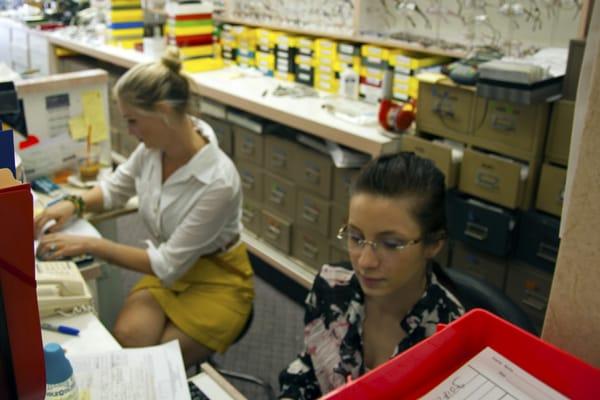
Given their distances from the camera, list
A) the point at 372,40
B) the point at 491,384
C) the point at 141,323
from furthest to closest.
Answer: the point at 372,40, the point at 141,323, the point at 491,384

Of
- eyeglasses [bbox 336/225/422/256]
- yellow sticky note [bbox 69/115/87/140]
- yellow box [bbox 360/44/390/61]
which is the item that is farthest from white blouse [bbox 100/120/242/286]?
yellow box [bbox 360/44/390/61]

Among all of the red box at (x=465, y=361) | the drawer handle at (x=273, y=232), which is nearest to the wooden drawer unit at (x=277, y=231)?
the drawer handle at (x=273, y=232)

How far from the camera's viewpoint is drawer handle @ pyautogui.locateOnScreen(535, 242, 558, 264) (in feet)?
6.17

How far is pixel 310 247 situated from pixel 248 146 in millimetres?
590

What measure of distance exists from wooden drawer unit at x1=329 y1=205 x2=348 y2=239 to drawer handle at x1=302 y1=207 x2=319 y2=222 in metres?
0.09

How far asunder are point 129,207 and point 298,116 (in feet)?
2.49

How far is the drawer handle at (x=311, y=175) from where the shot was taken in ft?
8.53

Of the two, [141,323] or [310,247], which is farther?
[310,247]

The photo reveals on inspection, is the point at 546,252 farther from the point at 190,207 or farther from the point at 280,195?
the point at 280,195

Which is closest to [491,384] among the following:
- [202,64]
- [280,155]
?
[280,155]

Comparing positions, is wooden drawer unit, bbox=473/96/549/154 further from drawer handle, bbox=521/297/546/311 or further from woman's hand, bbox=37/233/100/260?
woman's hand, bbox=37/233/100/260

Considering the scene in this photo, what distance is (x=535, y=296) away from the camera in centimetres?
196

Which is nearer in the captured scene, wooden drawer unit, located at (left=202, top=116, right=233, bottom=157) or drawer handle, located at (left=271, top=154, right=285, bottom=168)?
drawer handle, located at (left=271, top=154, right=285, bottom=168)

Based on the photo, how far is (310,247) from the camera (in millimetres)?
2754
